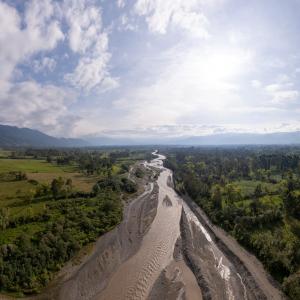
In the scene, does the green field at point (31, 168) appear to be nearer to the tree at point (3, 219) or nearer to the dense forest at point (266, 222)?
the dense forest at point (266, 222)

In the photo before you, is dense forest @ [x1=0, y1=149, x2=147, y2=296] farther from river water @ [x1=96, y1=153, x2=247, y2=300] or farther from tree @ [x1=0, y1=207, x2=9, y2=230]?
river water @ [x1=96, y1=153, x2=247, y2=300]

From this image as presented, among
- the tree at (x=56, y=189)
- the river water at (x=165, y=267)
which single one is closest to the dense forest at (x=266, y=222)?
the river water at (x=165, y=267)

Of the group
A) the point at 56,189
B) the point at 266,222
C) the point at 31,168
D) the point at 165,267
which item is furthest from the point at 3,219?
the point at 31,168

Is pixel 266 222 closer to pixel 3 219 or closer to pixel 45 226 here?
pixel 45 226

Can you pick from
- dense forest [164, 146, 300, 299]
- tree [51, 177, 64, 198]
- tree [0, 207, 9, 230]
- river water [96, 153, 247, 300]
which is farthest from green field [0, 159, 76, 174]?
river water [96, 153, 247, 300]

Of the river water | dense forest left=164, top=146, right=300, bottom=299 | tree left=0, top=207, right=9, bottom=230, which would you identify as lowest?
the river water

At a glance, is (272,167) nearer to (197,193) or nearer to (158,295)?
(197,193)

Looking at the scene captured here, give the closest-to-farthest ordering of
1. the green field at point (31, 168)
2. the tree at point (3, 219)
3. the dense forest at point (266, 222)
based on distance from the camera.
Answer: the dense forest at point (266, 222) → the tree at point (3, 219) → the green field at point (31, 168)

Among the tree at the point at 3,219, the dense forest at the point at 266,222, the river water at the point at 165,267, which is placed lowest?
the river water at the point at 165,267

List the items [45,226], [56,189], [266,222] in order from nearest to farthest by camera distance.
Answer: [45,226]
[266,222]
[56,189]

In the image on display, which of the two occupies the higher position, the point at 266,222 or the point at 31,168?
the point at 31,168
